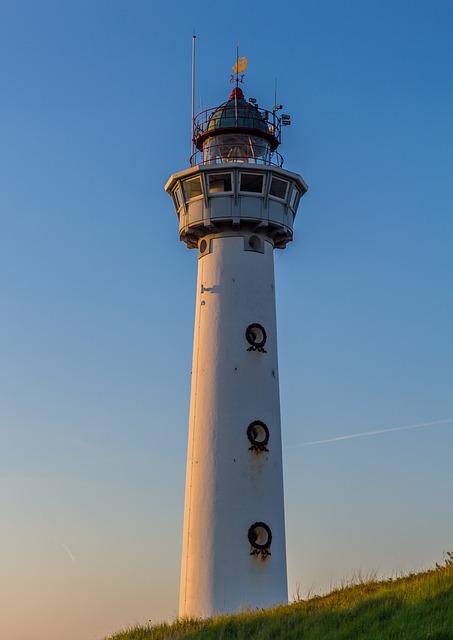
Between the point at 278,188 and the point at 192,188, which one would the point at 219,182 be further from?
the point at 278,188

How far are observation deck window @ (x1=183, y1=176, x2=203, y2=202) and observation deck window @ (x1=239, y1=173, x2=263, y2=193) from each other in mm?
1473

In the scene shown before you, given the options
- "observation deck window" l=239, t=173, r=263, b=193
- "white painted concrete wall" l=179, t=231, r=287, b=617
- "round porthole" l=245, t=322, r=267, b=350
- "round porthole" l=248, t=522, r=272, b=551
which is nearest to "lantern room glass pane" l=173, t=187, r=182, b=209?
"white painted concrete wall" l=179, t=231, r=287, b=617

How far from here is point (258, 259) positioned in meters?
31.4

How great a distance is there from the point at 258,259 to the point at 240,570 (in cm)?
1010

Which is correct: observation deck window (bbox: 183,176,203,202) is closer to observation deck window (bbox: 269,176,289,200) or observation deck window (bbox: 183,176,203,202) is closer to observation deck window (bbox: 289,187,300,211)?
observation deck window (bbox: 269,176,289,200)

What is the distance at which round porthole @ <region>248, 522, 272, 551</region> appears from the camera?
2831 centimetres

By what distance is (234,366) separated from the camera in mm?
30031

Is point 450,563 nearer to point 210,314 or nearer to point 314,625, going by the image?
point 314,625

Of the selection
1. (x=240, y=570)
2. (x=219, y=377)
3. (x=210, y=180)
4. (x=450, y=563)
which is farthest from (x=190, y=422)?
(x=450, y=563)

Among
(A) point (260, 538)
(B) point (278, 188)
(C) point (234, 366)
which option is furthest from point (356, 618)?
(B) point (278, 188)

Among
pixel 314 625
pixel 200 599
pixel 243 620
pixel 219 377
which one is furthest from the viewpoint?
pixel 219 377

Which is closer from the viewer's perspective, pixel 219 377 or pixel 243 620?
pixel 243 620

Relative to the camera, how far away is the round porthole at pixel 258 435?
29.3 m

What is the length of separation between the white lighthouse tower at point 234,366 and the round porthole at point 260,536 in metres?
0.03
